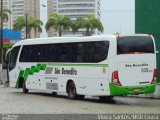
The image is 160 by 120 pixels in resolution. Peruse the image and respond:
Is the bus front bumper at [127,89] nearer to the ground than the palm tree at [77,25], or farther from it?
nearer to the ground

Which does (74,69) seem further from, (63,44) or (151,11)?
(151,11)

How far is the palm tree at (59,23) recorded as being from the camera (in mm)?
97875

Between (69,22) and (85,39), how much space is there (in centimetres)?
7588

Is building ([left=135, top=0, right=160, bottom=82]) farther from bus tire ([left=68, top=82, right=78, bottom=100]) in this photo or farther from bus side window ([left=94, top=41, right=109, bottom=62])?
bus side window ([left=94, top=41, right=109, bottom=62])

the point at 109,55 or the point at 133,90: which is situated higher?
the point at 109,55

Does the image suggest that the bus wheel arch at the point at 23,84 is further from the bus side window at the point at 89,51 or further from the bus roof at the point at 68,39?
the bus side window at the point at 89,51

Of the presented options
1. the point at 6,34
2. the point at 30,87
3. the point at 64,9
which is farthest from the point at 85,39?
the point at 64,9

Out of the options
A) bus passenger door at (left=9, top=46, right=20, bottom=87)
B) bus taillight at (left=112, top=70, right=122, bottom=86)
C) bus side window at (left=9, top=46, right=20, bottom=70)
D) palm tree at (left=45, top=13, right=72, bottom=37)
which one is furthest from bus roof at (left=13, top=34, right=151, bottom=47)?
palm tree at (left=45, top=13, right=72, bottom=37)

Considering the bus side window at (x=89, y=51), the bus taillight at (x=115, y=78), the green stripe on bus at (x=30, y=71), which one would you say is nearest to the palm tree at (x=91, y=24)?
the green stripe on bus at (x=30, y=71)

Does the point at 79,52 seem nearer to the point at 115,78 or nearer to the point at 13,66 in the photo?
the point at 115,78

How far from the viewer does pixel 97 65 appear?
2164 centimetres

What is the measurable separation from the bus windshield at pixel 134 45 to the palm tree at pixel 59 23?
76.1 m

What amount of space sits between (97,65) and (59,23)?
76896 millimetres

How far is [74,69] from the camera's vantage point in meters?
23.2
